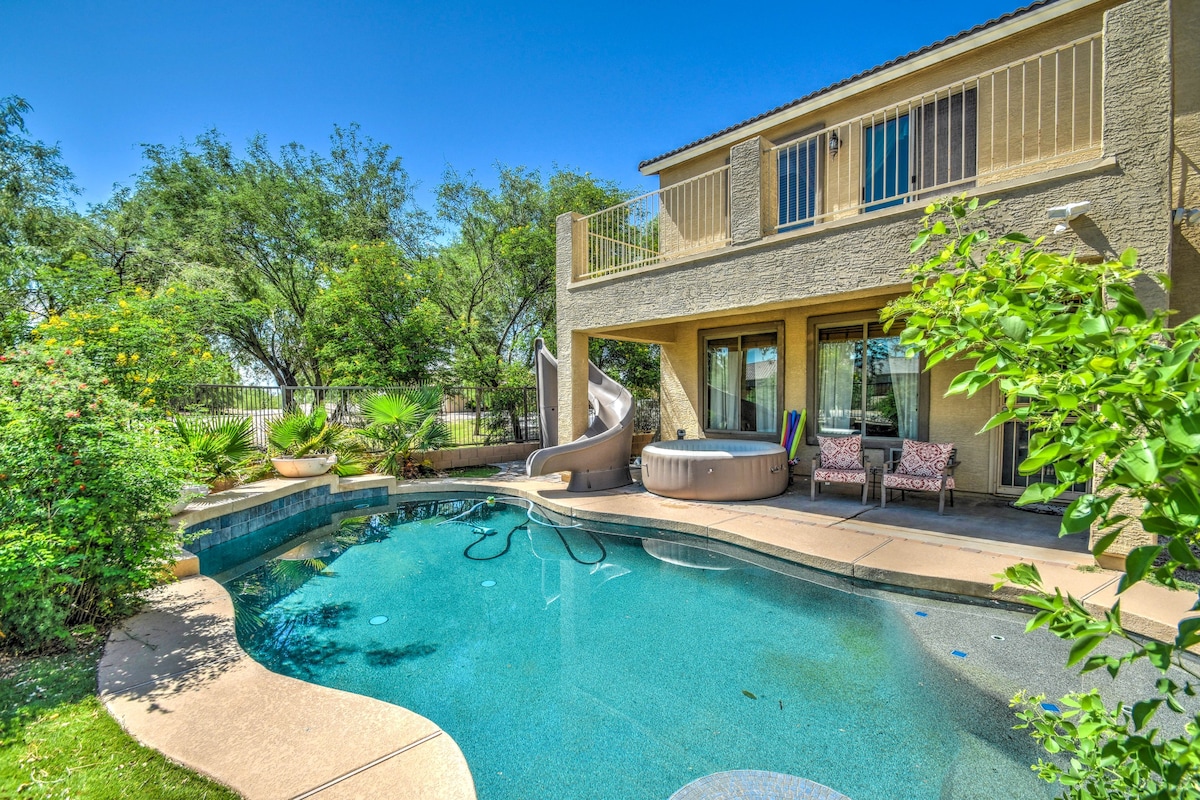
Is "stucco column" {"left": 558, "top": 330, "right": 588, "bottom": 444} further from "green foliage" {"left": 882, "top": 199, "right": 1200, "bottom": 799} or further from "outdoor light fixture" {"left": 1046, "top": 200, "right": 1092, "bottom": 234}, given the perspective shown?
"green foliage" {"left": 882, "top": 199, "right": 1200, "bottom": 799}

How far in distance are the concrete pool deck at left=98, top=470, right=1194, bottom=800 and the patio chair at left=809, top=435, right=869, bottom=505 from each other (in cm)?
102

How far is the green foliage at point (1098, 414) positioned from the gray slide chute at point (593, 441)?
8985 mm

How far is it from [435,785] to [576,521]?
6.54m

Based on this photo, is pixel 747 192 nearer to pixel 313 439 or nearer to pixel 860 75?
pixel 860 75

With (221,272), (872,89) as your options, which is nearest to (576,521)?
(872,89)

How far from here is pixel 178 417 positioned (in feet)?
32.7

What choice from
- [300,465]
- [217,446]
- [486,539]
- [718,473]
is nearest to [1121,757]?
[718,473]

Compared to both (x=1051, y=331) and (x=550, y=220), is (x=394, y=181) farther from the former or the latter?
(x=1051, y=331)

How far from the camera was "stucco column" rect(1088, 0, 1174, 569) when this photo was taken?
5469 mm

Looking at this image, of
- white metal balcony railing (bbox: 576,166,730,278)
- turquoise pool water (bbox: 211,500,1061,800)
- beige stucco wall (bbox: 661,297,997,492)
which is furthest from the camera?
white metal balcony railing (bbox: 576,166,730,278)

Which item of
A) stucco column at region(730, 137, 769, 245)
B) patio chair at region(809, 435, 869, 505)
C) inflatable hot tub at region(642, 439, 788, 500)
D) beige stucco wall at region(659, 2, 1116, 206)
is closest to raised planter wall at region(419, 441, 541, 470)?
inflatable hot tub at region(642, 439, 788, 500)

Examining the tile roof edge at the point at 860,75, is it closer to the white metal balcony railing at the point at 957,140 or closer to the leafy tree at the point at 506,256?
the white metal balcony railing at the point at 957,140

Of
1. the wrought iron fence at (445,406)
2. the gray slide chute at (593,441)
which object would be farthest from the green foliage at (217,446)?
the gray slide chute at (593,441)

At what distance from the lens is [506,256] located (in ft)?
60.2
